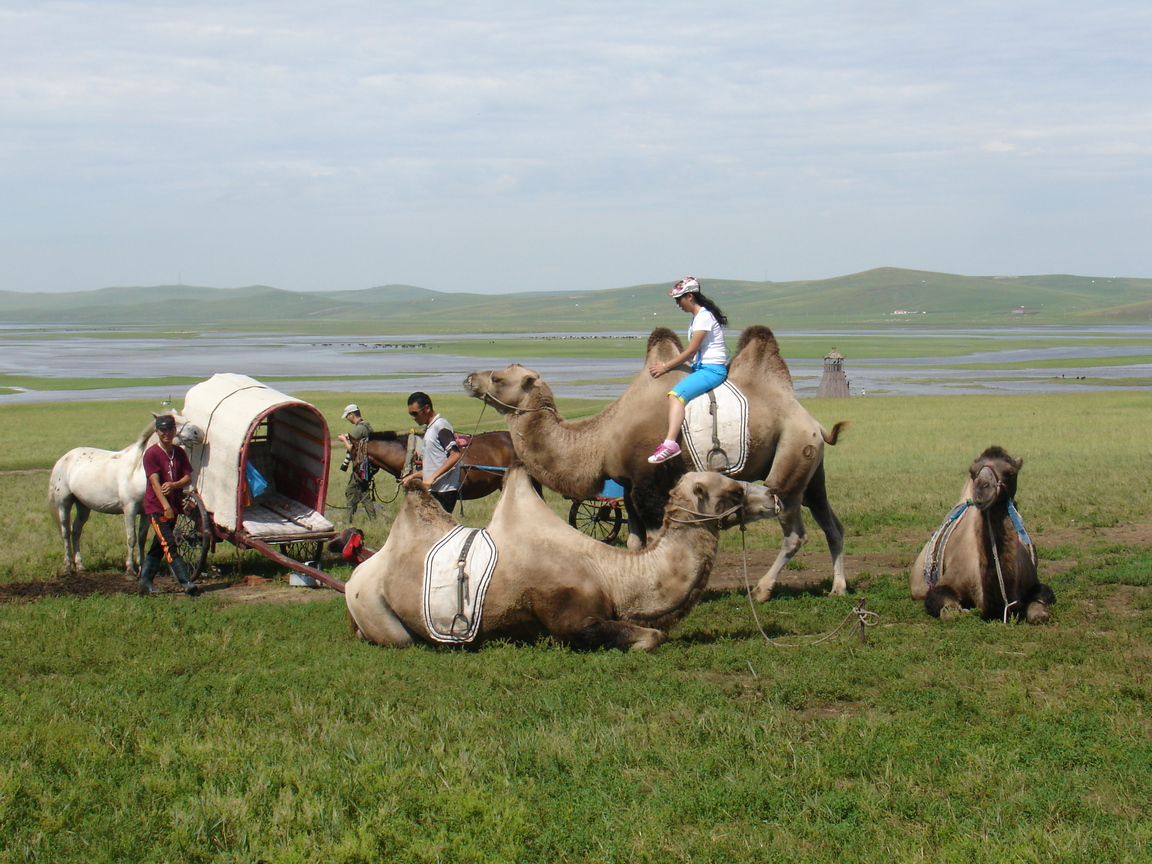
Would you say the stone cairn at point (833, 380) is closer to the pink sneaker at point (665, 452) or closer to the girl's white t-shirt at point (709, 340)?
the girl's white t-shirt at point (709, 340)

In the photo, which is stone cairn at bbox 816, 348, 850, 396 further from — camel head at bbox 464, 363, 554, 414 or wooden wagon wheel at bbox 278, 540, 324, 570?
camel head at bbox 464, 363, 554, 414

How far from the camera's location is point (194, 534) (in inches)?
480

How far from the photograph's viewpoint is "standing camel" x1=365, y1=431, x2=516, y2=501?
1491cm

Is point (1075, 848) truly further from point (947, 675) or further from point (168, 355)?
point (168, 355)

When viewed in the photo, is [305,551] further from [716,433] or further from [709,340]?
[709,340]

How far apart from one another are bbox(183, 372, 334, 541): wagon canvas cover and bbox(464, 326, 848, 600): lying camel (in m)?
2.73

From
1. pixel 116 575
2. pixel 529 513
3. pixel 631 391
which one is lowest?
pixel 116 575

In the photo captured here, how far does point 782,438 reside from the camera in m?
10.3

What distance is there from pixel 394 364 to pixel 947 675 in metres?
71.6

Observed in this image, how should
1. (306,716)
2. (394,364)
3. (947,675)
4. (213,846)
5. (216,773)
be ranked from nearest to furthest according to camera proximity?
(213,846) → (216,773) → (306,716) → (947,675) → (394,364)

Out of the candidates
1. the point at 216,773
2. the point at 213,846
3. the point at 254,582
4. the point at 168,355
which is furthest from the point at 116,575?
the point at 168,355

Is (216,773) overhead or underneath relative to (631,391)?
underneath

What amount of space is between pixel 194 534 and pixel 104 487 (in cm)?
126

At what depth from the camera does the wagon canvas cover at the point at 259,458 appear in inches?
473
